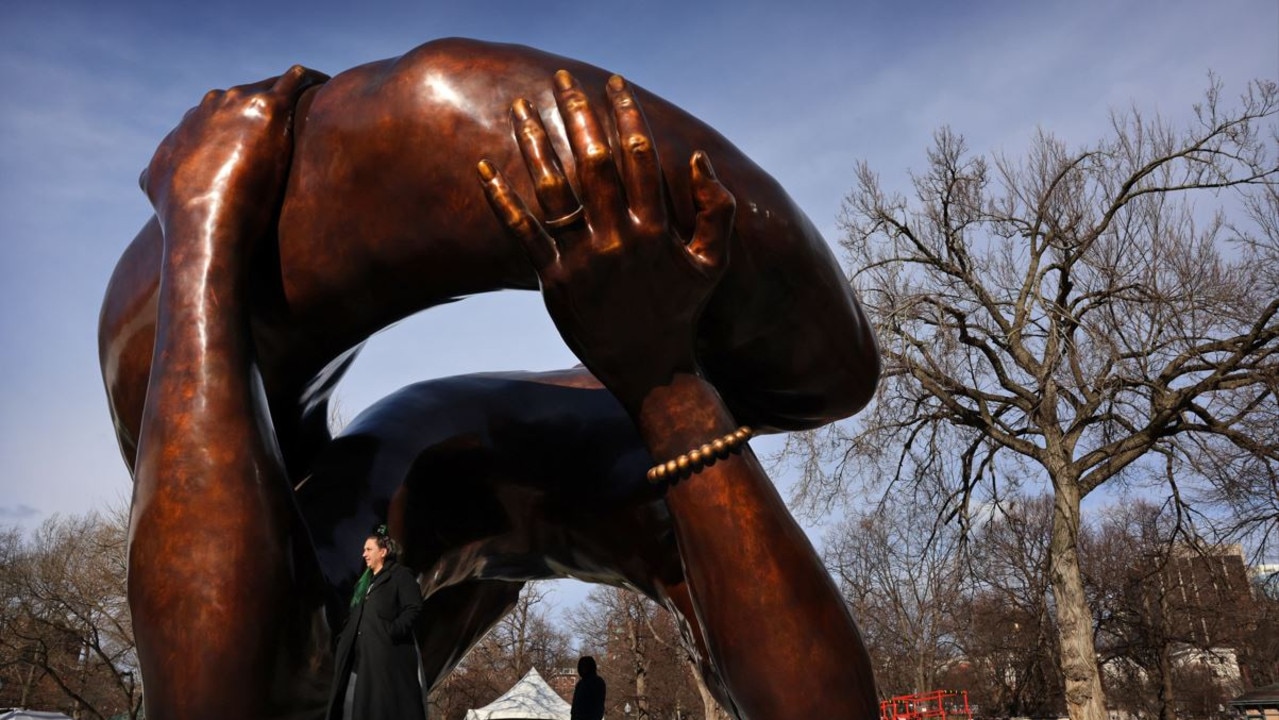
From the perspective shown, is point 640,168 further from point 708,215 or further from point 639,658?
point 639,658

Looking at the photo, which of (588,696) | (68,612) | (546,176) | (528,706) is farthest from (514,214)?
(68,612)

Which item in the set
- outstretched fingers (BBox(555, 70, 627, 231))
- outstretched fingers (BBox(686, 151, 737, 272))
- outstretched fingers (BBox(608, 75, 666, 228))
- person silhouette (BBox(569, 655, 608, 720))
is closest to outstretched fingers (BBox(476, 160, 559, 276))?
outstretched fingers (BBox(555, 70, 627, 231))

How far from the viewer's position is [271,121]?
258cm

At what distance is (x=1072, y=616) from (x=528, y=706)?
11630mm

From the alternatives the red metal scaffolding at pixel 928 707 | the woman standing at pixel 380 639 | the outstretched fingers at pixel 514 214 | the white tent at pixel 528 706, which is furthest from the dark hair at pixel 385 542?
the red metal scaffolding at pixel 928 707

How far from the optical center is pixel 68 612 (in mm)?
25375

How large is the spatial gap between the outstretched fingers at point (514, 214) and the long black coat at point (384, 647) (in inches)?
42.0

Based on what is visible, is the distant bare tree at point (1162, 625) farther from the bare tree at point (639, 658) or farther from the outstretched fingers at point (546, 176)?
the outstretched fingers at point (546, 176)

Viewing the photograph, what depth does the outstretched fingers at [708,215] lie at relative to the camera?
2439 mm

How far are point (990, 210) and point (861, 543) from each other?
71.9 feet

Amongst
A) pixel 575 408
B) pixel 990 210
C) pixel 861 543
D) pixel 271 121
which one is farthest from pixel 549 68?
pixel 861 543

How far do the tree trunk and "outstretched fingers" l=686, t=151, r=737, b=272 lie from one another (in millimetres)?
15504

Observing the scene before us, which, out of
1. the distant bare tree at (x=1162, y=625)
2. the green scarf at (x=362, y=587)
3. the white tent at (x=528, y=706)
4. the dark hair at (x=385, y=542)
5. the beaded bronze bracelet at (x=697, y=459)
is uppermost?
the distant bare tree at (x=1162, y=625)

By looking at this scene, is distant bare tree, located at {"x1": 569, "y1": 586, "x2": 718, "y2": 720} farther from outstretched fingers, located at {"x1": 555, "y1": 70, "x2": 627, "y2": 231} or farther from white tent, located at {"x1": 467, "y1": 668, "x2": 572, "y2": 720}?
outstretched fingers, located at {"x1": 555, "y1": 70, "x2": 627, "y2": 231}
